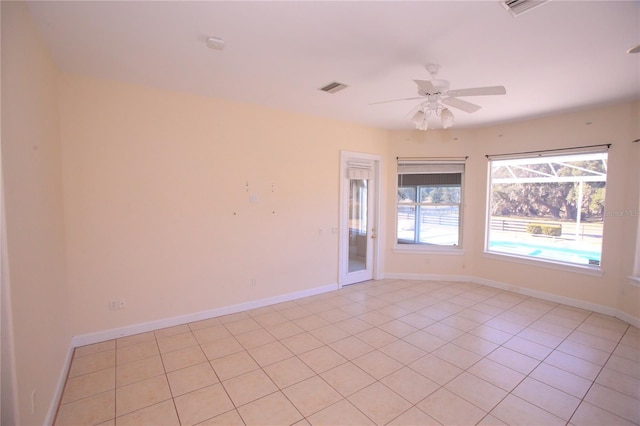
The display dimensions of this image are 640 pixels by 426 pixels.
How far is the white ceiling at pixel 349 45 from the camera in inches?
76.4

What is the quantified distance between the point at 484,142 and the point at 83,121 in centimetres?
→ 577

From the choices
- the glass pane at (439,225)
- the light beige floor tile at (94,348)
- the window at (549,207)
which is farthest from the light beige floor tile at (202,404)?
the window at (549,207)

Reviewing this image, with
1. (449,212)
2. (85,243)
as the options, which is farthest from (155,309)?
(449,212)

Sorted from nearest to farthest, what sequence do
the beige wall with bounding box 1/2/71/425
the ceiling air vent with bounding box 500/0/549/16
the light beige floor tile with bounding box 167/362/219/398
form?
the beige wall with bounding box 1/2/71/425 → the ceiling air vent with bounding box 500/0/549/16 → the light beige floor tile with bounding box 167/362/219/398

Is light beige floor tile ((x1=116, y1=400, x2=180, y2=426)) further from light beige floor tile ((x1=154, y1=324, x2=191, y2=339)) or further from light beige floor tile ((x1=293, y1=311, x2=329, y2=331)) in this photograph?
light beige floor tile ((x1=293, y1=311, x2=329, y2=331))

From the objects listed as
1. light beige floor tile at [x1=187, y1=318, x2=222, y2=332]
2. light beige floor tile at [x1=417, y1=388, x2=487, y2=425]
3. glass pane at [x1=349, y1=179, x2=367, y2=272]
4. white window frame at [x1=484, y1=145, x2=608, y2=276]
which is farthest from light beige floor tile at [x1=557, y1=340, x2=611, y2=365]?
light beige floor tile at [x1=187, y1=318, x2=222, y2=332]

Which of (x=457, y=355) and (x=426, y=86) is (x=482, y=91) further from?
(x=457, y=355)

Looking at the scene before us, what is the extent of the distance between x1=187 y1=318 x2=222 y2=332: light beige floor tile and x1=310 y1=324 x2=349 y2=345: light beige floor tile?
122 centimetres

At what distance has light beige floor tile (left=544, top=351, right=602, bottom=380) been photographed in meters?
2.66

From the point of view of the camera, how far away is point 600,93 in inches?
133

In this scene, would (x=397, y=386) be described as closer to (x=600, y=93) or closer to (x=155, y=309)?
(x=155, y=309)

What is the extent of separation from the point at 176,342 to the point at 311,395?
5.51 ft

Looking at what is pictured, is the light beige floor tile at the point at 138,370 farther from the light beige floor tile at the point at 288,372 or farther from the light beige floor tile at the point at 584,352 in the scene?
the light beige floor tile at the point at 584,352

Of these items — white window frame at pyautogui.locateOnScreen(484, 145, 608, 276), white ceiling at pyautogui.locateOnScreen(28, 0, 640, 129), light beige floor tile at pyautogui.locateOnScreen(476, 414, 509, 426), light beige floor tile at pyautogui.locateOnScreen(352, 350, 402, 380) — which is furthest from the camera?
white window frame at pyautogui.locateOnScreen(484, 145, 608, 276)
